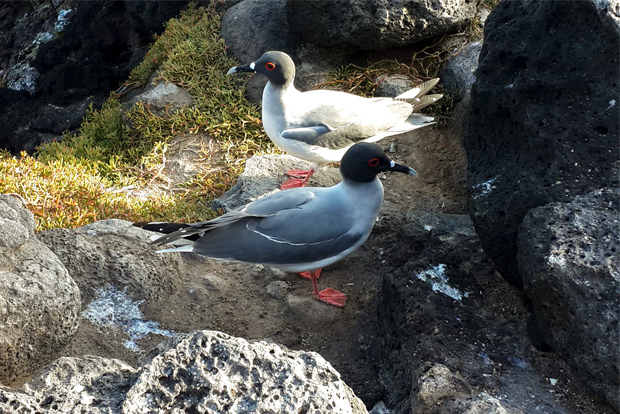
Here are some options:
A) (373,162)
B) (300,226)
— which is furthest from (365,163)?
(300,226)

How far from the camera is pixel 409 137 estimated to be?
6727 millimetres

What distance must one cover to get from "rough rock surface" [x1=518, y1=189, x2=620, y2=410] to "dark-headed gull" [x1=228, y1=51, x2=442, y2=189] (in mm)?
2362

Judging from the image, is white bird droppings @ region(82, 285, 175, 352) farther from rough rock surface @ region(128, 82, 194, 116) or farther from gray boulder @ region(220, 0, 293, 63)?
gray boulder @ region(220, 0, 293, 63)

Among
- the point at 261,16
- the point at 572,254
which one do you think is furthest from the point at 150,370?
the point at 261,16

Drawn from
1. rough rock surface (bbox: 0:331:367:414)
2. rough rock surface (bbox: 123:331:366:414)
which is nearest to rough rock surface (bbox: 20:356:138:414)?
rough rock surface (bbox: 0:331:367:414)

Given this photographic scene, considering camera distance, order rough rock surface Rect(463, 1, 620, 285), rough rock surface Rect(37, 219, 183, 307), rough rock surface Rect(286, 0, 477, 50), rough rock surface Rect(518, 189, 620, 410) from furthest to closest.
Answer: rough rock surface Rect(286, 0, 477, 50) → rough rock surface Rect(37, 219, 183, 307) → rough rock surface Rect(463, 1, 620, 285) → rough rock surface Rect(518, 189, 620, 410)

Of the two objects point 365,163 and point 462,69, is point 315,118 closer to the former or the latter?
point 365,163

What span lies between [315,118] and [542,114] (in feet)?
7.30

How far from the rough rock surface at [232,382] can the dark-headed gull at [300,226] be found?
6.01 ft

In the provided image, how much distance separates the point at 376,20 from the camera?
6.75 metres

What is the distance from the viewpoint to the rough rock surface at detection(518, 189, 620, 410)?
3.14 meters

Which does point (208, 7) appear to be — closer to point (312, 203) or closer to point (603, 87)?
point (312, 203)

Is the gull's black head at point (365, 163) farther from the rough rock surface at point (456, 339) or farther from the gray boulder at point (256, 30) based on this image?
the gray boulder at point (256, 30)

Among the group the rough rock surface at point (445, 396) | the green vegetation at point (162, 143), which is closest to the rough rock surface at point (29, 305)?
the green vegetation at point (162, 143)
